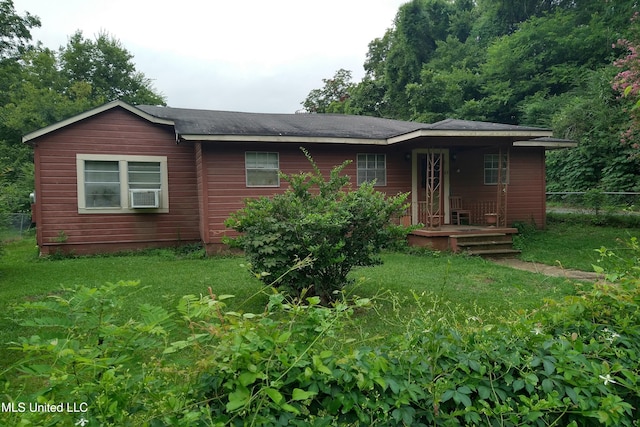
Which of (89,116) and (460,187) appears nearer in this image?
(89,116)

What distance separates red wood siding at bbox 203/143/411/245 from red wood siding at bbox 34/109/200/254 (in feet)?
3.59

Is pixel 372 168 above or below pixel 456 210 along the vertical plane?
above

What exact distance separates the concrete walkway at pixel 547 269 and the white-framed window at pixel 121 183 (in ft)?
28.0

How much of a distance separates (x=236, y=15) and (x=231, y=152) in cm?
699

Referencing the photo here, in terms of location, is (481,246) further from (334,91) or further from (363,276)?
(334,91)

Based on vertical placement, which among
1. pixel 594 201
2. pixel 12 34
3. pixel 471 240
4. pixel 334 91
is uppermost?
pixel 334 91

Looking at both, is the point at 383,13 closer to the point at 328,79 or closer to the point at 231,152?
the point at 328,79

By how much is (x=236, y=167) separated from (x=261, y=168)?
0.68m

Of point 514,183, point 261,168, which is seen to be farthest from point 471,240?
point 261,168

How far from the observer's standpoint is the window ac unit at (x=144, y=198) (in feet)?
31.3

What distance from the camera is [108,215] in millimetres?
9602

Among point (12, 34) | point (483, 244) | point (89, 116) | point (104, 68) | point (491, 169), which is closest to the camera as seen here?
point (483, 244)

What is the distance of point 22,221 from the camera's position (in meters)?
15.9

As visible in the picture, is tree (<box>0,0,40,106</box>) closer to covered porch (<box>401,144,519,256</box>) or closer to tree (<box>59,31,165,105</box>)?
tree (<box>59,31,165,105</box>)
